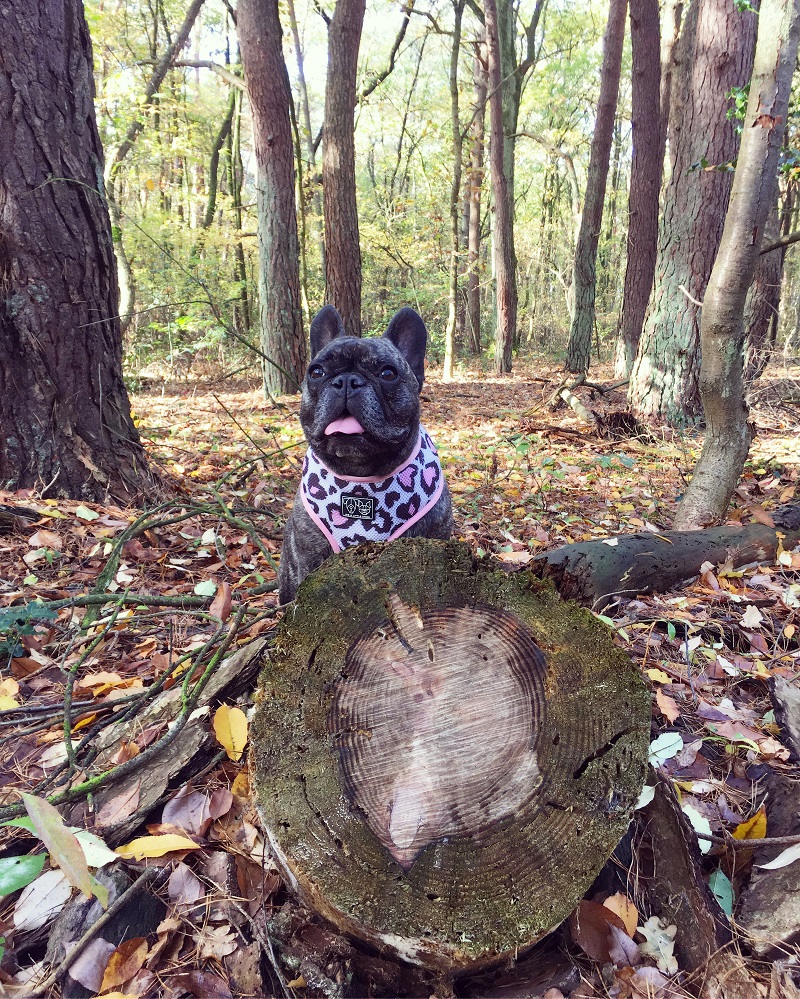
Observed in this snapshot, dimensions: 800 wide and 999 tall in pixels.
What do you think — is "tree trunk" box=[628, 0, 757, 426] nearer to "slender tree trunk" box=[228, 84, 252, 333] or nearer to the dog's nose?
the dog's nose

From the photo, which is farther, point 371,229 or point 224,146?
point 224,146

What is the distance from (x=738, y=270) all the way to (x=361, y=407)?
2.55m

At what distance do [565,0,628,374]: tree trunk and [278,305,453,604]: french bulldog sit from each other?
9.45 metres

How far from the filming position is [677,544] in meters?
3.46

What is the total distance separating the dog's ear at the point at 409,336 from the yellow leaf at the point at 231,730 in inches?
77.1

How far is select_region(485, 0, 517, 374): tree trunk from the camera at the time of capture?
1310 centimetres

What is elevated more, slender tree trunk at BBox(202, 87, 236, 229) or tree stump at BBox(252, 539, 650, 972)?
slender tree trunk at BBox(202, 87, 236, 229)

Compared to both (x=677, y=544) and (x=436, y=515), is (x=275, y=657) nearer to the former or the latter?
(x=436, y=515)

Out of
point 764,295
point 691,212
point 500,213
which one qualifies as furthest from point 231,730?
point 500,213

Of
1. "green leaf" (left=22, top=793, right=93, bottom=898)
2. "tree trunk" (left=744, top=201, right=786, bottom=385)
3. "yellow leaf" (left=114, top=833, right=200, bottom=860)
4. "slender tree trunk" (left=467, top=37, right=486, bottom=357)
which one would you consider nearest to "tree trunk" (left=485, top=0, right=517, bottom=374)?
"slender tree trunk" (left=467, top=37, right=486, bottom=357)

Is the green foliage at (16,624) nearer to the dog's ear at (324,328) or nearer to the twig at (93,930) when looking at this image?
the twig at (93,930)

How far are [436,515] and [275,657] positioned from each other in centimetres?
155

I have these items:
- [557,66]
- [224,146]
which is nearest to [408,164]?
[557,66]

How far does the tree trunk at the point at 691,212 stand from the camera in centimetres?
639
